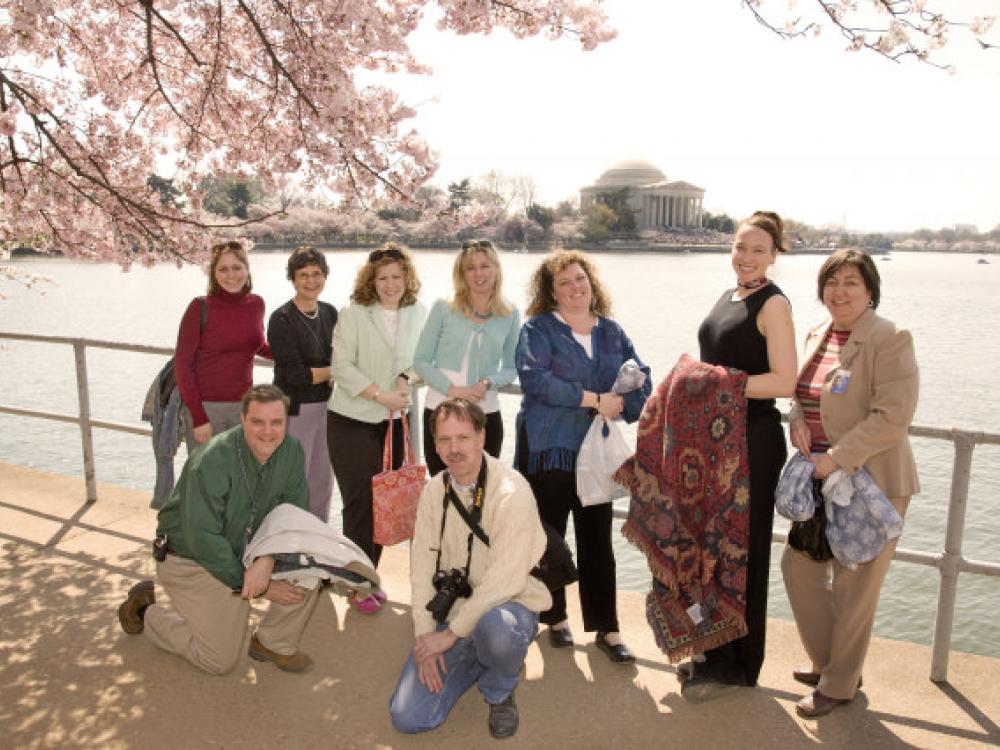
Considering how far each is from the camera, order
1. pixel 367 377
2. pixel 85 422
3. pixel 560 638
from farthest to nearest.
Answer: pixel 85 422
pixel 367 377
pixel 560 638

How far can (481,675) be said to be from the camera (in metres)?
2.90

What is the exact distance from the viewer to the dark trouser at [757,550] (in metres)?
2.94

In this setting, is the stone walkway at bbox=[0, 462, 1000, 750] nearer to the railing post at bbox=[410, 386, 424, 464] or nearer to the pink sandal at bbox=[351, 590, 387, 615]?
the pink sandal at bbox=[351, 590, 387, 615]

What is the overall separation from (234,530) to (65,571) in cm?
159

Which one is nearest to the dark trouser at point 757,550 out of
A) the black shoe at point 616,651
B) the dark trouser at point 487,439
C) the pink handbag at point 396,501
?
the black shoe at point 616,651

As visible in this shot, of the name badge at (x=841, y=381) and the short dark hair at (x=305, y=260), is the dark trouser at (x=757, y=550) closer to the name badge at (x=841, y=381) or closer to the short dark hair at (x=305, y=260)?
the name badge at (x=841, y=381)

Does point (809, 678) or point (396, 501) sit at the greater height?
point (396, 501)

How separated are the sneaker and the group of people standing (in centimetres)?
80

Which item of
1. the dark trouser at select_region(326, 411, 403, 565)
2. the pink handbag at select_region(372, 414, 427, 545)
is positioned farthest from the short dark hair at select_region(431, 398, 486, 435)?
the dark trouser at select_region(326, 411, 403, 565)

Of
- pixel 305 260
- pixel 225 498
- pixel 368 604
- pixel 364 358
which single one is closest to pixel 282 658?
pixel 368 604

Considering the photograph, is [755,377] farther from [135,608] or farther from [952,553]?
[135,608]

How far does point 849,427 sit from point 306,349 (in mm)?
2511

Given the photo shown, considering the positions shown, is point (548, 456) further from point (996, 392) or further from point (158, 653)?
point (996, 392)

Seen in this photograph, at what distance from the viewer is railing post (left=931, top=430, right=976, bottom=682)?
2979mm
